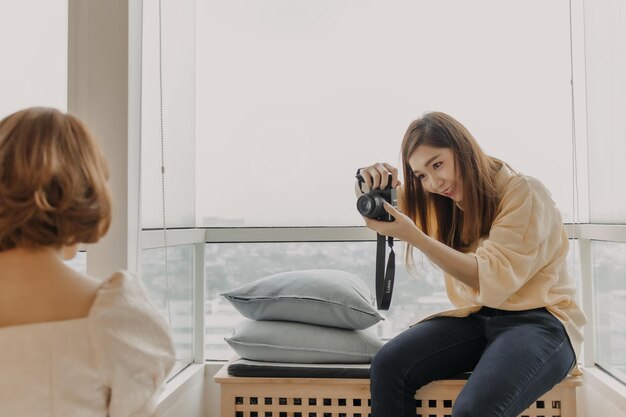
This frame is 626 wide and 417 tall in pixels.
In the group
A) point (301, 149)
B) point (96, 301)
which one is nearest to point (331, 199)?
point (301, 149)

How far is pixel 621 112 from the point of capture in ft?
5.98

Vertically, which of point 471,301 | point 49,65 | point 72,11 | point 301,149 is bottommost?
point 471,301

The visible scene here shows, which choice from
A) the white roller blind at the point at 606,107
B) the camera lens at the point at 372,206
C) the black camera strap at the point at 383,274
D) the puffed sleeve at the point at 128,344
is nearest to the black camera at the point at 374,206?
the camera lens at the point at 372,206

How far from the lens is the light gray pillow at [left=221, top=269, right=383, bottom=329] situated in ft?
5.90

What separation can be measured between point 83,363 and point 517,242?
1.15 metres

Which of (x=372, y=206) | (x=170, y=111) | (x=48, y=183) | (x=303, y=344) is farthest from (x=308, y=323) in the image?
(x=48, y=183)

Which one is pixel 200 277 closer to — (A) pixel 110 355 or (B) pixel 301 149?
(B) pixel 301 149

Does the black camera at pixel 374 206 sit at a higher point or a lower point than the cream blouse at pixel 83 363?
higher

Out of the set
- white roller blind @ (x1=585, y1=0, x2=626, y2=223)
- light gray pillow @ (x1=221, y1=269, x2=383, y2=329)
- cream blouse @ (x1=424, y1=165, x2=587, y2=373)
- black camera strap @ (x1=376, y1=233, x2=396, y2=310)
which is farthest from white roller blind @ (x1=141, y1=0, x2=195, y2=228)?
white roller blind @ (x1=585, y1=0, x2=626, y2=223)

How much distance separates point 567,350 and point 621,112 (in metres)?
0.75

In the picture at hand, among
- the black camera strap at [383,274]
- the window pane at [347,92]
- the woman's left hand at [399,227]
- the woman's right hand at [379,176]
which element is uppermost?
the window pane at [347,92]

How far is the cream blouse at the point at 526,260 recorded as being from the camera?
1.58 meters

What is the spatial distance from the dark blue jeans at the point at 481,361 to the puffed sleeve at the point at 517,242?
104 millimetres

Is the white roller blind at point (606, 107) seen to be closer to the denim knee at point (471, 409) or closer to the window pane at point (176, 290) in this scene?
the denim knee at point (471, 409)
